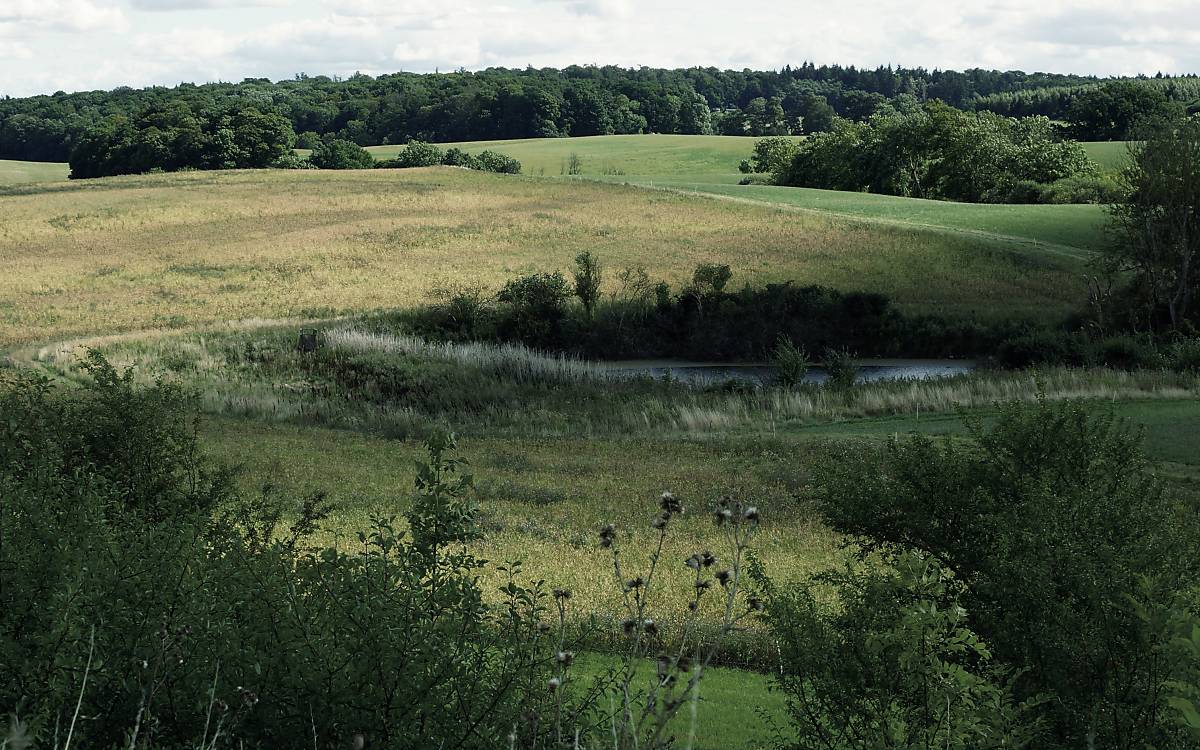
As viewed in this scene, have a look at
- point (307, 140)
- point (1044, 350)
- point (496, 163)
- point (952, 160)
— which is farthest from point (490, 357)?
point (307, 140)

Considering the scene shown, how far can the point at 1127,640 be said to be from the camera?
23.8ft

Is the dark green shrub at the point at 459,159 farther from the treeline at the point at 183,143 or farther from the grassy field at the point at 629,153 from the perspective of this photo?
the treeline at the point at 183,143

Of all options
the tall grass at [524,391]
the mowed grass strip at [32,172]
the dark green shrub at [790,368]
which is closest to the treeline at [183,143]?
the mowed grass strip at [32,172]

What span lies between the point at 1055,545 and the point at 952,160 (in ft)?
329

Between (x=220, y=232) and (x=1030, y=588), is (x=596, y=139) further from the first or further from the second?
(x=1030, y=588)

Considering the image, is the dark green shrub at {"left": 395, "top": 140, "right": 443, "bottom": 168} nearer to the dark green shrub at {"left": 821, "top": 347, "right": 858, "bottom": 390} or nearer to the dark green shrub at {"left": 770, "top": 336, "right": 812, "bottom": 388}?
the dark green shrub at {"left": 821, "top": 347, "right": 858, "bottom": 390}

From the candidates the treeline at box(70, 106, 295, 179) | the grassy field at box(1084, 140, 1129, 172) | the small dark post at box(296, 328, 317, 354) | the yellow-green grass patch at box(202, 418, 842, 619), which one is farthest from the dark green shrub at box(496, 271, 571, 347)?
the treeline at box(70, 106, 295, 179)

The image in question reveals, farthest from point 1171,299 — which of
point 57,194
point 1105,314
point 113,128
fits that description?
point 113,128

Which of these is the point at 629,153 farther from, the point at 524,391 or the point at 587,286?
the point at 524,391

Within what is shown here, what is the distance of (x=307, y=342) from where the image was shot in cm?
3972

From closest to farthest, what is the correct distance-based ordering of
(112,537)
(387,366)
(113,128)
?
(112,537), (387,366), (113,128)

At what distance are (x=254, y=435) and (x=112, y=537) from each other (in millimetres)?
18450

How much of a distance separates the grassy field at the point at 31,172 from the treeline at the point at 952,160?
75774 mm

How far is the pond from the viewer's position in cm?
3922
